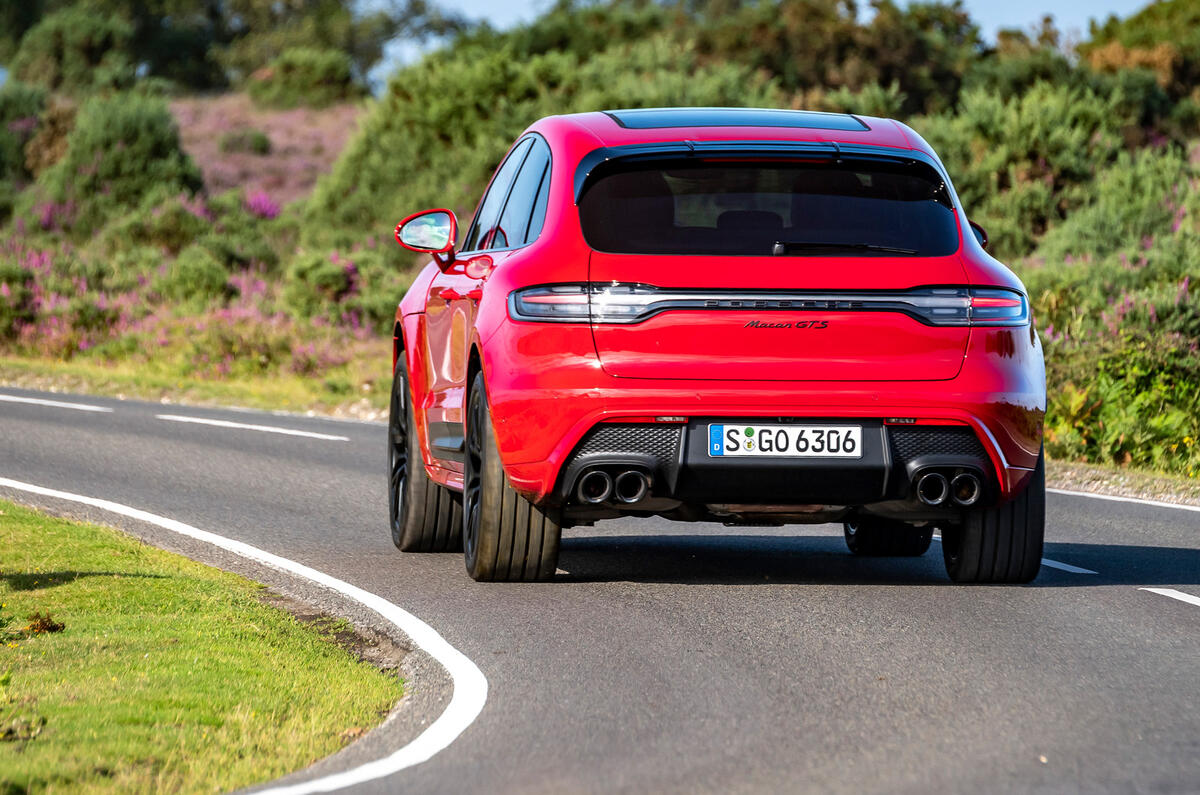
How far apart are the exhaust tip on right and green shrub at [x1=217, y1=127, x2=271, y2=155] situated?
1955 inches

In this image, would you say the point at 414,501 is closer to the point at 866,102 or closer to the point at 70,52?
the point at 866,102

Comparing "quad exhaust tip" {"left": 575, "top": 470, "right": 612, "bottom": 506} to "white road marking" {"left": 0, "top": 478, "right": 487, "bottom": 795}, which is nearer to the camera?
"white road marking" {"left": 0, "top": 478, "right": 487, "bottom": 795}

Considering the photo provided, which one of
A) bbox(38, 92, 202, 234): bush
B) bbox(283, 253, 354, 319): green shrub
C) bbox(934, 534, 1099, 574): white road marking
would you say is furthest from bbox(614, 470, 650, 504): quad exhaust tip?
bbox(38, 92, 202, 234): bush

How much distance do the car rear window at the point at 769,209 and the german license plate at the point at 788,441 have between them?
2.26 feet

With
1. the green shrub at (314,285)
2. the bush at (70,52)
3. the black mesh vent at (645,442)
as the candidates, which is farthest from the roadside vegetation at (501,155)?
the bush at (70,52)

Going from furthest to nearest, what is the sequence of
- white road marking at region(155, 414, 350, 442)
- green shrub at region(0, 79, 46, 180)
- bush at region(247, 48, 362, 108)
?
bush at region(247, 48, 362, 108) < green shrub at region(0, 79, 46, 180) < white road marking at region(155, 414, 350, 442)

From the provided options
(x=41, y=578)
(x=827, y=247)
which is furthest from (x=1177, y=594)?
(x=41, y=578)

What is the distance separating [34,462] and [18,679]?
8.10m

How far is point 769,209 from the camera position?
731cm

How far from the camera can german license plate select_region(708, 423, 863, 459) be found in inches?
277

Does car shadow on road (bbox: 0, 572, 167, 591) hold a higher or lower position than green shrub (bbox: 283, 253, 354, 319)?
lower

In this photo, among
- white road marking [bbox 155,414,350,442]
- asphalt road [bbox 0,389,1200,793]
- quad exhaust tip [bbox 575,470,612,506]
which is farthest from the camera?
white road marking [bbox 155,414,350,442]

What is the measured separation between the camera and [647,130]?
7660mm

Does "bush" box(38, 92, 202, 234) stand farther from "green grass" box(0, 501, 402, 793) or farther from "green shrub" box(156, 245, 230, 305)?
"green grass" box(0, 501, 402, 793)
